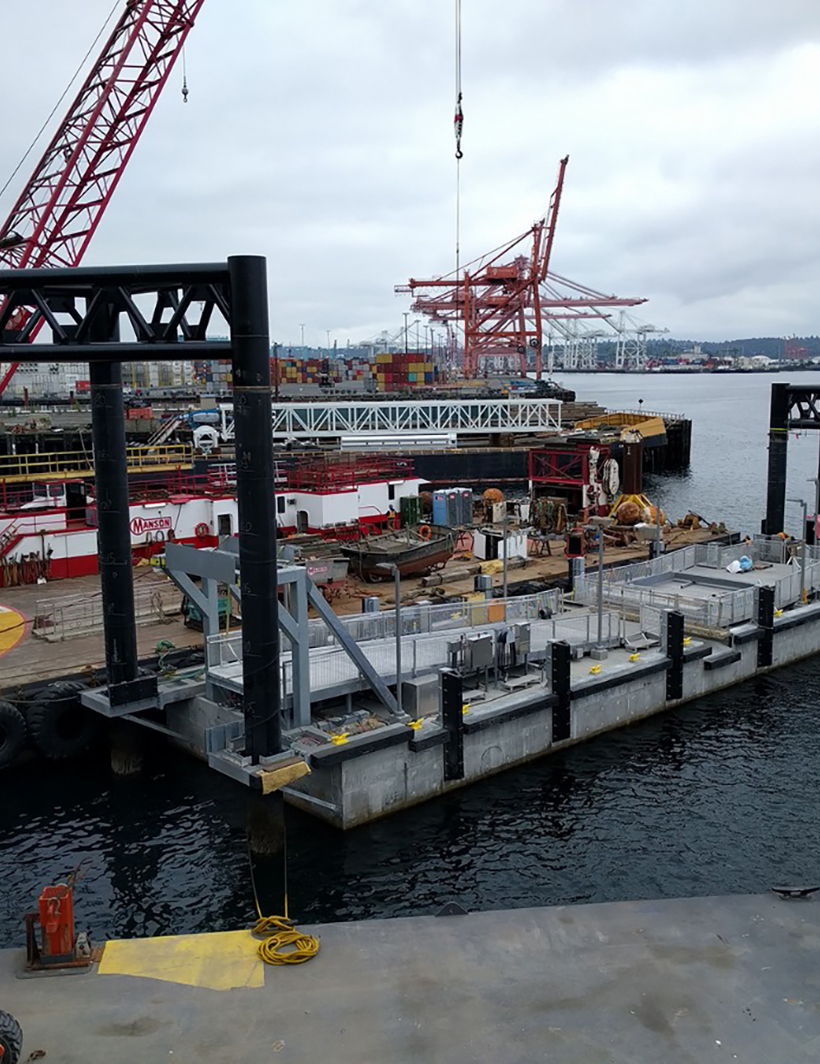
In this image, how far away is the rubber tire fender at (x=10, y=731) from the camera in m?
23.8

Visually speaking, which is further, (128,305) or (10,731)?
(10,731)

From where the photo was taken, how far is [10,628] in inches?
1177

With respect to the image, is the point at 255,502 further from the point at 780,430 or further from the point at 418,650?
the point at 780,430

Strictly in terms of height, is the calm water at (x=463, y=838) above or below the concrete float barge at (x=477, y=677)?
below

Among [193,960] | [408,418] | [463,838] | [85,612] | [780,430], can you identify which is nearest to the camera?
[193,960]

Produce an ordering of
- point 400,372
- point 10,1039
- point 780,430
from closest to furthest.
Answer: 1. point 10,1039
2. point 780,430
3. point 400,372

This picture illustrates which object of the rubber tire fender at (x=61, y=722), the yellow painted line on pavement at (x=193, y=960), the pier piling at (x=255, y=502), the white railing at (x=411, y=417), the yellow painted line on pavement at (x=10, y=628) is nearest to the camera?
the yellow painted line on pavement at (x=193, y=960)

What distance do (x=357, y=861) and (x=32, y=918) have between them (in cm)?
870

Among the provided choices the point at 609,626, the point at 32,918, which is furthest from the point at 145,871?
the point at 609,626

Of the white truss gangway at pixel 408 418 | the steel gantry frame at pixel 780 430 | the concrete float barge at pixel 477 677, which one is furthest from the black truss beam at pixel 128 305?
the white truss gangway at pixel 408 418

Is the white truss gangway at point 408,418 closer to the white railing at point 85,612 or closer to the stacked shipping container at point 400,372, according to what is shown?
the white railing at point 85,612

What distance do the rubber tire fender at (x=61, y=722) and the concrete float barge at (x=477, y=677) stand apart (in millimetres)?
2131

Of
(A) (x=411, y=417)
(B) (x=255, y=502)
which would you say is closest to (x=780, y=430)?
(B) (x=255, y=502)

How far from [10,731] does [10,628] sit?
689 centimetres
